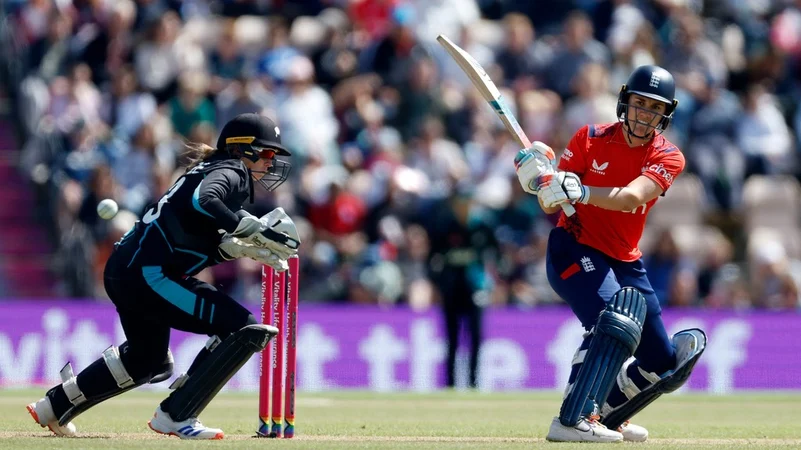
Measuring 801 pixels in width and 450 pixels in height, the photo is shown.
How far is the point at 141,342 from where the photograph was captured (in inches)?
301

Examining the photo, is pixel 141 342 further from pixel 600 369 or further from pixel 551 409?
pixel 551 409

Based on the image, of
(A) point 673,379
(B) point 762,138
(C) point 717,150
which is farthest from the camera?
(B) point 762,138

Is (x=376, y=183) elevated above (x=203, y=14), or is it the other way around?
(x=203, y=14)

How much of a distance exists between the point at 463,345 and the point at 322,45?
5.06 meters

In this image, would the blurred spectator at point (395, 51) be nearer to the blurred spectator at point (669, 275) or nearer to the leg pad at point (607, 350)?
the blurred spectator at point (669, 275)

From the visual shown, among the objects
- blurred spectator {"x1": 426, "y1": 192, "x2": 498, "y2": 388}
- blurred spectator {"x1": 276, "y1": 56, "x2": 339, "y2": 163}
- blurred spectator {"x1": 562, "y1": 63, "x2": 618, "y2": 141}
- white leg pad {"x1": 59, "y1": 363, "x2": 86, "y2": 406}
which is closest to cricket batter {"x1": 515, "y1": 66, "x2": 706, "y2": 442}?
white leg pad {"x1": 59, "y1": 363, "x2": 86, "y2": 406}

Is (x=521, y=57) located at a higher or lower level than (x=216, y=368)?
higher

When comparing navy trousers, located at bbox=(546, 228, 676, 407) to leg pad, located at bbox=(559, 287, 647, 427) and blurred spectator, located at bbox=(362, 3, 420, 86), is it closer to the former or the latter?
leg pad, located at bbox=(559, 287, 647, 427)

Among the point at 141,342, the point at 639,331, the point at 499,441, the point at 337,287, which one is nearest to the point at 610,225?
the point at 639,331

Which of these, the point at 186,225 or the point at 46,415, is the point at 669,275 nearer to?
the point at 186,225

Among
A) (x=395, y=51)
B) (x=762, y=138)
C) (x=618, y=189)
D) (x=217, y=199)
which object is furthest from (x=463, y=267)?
(x=217, y=199)

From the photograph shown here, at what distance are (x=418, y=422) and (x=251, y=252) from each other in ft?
7.48

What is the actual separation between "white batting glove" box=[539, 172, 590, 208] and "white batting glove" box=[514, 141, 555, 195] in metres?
0.04

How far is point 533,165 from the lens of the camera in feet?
24.2
